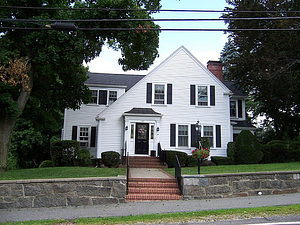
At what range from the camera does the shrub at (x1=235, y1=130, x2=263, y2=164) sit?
16922mm

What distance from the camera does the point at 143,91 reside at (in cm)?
1836

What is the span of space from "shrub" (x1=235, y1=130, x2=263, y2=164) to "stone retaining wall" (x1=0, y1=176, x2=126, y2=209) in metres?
11.0

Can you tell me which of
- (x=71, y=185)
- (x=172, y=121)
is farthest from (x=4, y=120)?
(x=172, y=121)

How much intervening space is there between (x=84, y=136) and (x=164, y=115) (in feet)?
19.8

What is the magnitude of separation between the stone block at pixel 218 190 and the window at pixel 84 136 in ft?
40.1

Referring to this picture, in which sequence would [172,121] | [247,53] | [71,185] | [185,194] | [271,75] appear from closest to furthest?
[71,185]
[185,194]
[271,75]
[247,53]
[172,121]

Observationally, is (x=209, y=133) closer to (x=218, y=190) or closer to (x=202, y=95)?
(x=202, y=95)

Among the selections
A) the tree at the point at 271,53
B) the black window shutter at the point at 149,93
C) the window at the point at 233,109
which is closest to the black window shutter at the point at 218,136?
the window at the point at 233,109

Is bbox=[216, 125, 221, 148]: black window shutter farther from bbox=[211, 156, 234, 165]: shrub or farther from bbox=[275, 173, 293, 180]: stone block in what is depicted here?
bbox=[275, 173, 293, 180]: stone block

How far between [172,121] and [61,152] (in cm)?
731

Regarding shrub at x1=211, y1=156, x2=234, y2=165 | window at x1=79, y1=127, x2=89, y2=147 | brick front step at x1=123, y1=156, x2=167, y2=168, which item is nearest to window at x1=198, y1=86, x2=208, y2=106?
shrub at x1=211, y1=156, x2=234, y2=165

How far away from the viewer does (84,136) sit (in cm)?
1947

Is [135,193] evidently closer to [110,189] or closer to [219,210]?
[110,189]

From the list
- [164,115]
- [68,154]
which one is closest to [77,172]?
[68,154]
